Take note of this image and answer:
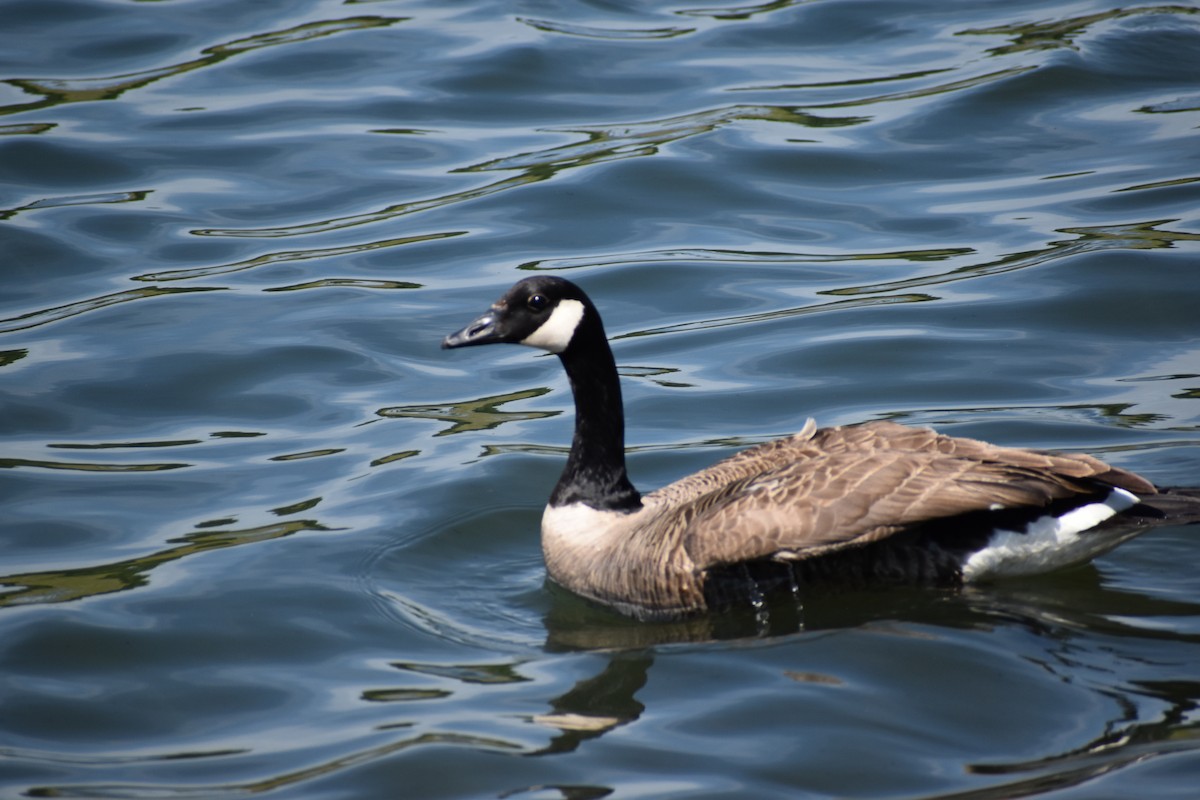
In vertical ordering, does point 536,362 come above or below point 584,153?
below

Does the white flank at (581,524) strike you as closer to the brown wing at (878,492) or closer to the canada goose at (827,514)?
the canada goose at (827,514)

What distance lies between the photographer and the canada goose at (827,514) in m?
7.11

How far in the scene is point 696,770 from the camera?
234 inches

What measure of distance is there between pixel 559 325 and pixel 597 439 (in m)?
0.69

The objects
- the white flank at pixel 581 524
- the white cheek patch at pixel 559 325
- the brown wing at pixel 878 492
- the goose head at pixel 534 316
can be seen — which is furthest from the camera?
the white flank at pixel 581 524

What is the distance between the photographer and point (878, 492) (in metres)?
7.12

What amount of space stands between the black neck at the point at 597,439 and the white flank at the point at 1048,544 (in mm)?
1913

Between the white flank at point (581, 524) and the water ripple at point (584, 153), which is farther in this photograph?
the water ripple at point (584, 153)

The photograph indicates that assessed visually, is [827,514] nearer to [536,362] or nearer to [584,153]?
[536,362]

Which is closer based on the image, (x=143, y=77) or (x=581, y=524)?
(x=581, y=524)

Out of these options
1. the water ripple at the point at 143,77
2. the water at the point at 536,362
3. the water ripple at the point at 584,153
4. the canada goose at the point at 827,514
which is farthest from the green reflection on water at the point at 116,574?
the water ripple at the point at 143,77

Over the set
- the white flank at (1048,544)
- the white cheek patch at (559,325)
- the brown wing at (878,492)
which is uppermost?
the white cheek patch at (559,325)

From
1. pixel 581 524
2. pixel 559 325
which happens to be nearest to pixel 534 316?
pixel 559 325

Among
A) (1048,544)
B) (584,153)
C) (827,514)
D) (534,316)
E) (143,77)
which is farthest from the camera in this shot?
(143,77)
